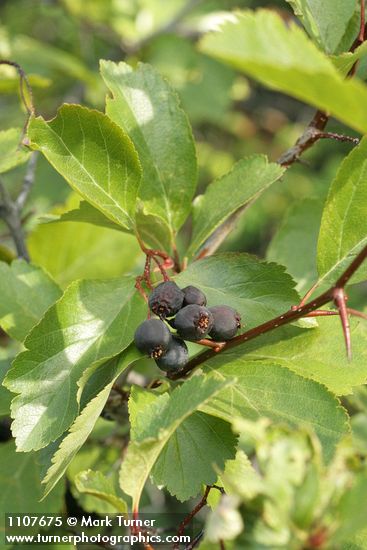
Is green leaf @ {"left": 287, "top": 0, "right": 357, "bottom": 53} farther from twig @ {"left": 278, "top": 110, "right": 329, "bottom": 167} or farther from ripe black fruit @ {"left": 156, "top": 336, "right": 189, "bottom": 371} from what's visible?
ripe black fruit @ {"left": 156, "top": 336, "right": 189, "bottom": 371}

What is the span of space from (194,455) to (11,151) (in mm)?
780

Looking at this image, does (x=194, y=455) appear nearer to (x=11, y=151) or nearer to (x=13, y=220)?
(x=11, y=151)

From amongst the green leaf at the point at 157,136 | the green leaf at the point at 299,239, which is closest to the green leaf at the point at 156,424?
the green leaf at the point at 157,136

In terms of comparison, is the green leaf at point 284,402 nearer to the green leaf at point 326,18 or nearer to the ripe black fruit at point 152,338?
the ripe black fruit at point 152,338

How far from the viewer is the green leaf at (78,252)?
80.0 inches

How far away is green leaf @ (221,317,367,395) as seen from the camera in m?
1.30

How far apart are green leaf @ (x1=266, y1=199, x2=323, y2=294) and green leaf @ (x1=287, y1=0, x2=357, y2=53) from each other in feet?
1.68

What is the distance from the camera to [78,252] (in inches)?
81.0

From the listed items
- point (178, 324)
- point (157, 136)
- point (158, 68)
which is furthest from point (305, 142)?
point (158, 68)

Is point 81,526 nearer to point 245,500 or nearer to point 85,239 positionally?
point 85,239

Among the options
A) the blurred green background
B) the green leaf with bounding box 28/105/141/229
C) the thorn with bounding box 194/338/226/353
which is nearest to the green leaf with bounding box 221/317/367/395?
the thorn with bounding box 194/338/226/353

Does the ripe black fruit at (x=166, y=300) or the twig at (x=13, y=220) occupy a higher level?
the ripe black fruit at (x=166, y=300)

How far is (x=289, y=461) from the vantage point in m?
0.92

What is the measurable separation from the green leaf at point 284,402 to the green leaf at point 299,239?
1.96 ft
